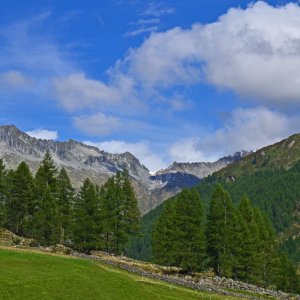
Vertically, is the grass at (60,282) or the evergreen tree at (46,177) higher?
the evergreen tree at (46,177)

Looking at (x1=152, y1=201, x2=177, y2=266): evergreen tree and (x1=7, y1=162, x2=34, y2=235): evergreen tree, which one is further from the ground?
(x1=7, y1=162, x2=34, y2=235): evergreen tree

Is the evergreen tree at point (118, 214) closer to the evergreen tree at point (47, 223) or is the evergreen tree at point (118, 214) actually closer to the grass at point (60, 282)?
the evergreen tree at point (47, 223)

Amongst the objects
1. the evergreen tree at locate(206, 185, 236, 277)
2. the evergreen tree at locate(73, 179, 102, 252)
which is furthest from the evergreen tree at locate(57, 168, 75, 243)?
the evergreen tree at locate(206, 185, 236, 277)

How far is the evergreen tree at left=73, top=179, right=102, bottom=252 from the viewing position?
3607 inches

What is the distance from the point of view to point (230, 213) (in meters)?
86.4

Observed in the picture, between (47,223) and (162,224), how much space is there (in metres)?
29.0

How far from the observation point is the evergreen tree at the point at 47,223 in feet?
287

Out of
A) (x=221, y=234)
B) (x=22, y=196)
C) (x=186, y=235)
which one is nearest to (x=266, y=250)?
(x=221, y=234)

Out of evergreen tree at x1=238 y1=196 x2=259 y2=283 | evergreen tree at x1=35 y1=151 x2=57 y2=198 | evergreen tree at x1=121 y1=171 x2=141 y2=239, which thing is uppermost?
evergreen tree at x1=35 y1=151 x2=57 y2=198

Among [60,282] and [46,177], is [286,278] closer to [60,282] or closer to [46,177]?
[46,177]

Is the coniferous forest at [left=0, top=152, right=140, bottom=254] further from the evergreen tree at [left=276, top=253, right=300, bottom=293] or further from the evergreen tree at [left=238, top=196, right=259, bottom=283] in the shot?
the evergreen tree at [left=276, top=253, right=300, bottom=293]

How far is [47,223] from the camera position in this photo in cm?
8762

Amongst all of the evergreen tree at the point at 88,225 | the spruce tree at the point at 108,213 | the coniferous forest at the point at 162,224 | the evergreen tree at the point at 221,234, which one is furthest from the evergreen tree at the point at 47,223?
the evergreen tree at the point at 221,234

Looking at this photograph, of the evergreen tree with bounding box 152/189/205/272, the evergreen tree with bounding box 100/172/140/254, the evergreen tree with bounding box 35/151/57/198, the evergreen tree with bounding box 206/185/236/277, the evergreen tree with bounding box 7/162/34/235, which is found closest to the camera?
the evergreen tree with bounding box 152/189/205/272
